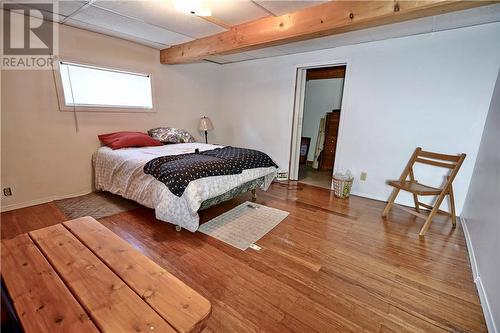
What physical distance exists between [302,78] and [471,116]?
2.27 m

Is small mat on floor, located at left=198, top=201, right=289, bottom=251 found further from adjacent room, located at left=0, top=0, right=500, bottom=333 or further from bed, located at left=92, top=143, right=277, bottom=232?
bed, located at left=92, top=143, right=277, bottom=232

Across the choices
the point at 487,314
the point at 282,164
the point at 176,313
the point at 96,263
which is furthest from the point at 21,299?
the point at 282,164

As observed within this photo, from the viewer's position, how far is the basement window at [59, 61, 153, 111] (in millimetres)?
2881

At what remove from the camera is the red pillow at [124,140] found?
304 centimetres

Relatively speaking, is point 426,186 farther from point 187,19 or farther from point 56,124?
point 56,124

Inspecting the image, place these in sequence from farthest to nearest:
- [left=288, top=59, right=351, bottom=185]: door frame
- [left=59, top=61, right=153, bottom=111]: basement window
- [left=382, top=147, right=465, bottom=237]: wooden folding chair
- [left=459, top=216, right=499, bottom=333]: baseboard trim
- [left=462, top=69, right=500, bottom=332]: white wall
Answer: [left=288, top=59, right=351, bottom=185]: door frame, [left=59, top=61, right=153, bottom=111]: basement window, [left=382, top=147, right=465, bottom=237]: wooden folding chair, [left=462, top=69, right=500, bottom=332]: white wall, [left=459, top=216, right=499, bottom=333]: baseboard trim

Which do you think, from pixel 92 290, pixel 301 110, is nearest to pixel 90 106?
pixel 92 290

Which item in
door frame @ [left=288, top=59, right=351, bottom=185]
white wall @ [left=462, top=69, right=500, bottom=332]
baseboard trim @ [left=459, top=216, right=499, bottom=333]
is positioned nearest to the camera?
baseboard trim @ [left=459, top=216, right=499, bottom=333]

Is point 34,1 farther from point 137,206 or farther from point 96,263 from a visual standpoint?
point 96,263

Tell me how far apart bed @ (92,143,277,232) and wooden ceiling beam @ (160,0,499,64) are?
143cm

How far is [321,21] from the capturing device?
202 centimetres

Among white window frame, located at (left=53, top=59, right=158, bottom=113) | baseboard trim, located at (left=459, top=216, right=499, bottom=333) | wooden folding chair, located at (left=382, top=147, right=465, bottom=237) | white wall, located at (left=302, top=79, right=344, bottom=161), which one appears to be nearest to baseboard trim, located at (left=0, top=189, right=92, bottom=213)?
white window frame, located at (left=53, top=59, right=158, bottom=113)

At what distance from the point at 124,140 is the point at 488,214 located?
391cm

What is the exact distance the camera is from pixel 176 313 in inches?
29.7
